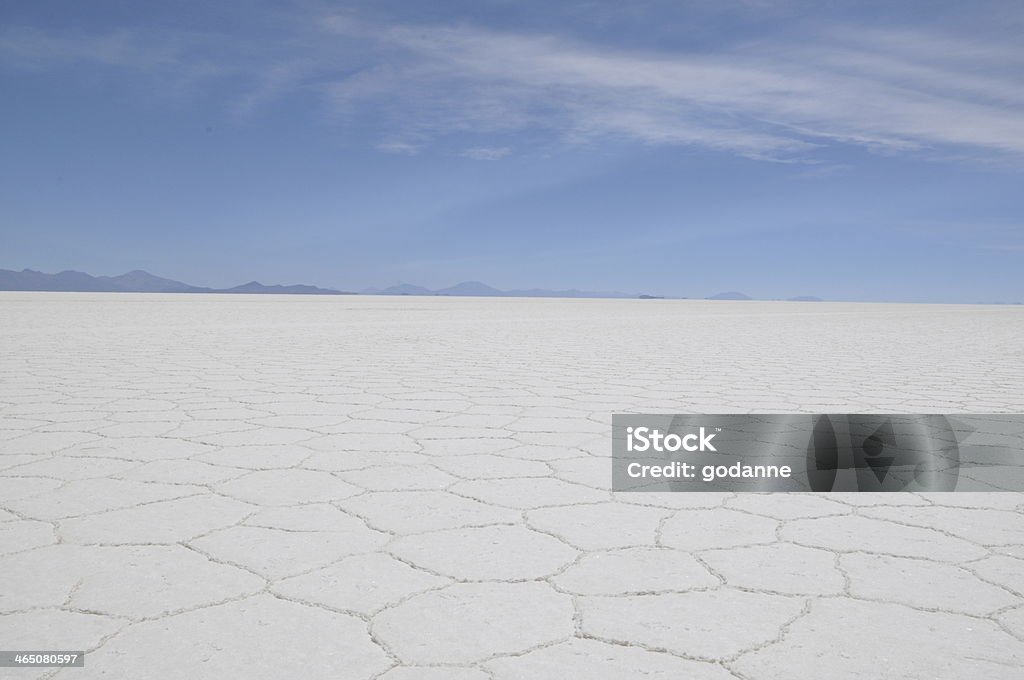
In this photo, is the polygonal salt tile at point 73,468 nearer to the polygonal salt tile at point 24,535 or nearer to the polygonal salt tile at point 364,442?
the polygonal salt tile at point 24,535

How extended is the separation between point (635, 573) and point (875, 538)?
1.96ft

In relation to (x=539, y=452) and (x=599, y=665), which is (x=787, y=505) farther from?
(x=599, y=665)

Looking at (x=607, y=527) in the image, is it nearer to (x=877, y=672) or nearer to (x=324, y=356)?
(x=877, y=672)

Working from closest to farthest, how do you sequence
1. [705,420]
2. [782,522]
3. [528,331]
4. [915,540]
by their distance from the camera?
[915,540] < [782,522] < [705,420] < [528,331]

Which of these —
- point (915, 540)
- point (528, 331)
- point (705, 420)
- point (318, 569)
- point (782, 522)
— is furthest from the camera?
point (528, 331)

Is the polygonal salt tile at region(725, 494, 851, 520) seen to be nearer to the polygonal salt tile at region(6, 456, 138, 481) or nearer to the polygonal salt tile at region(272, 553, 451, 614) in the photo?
the polygonal salt tile at region(272, 553, 451, 614)

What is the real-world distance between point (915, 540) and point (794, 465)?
67 cm

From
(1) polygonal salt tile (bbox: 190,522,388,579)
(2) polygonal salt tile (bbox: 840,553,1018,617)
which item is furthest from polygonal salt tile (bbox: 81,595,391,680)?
(2) polygonal salt tile (bbox: 840,553,1018,617)

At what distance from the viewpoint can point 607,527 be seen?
5.52ft

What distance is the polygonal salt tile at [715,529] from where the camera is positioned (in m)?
1.58

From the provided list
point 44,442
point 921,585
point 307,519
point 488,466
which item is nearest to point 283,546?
point 307,519

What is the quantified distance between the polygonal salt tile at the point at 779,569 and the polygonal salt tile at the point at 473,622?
0.36 m

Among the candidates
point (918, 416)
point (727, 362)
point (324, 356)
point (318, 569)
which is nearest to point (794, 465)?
point (918, 416)

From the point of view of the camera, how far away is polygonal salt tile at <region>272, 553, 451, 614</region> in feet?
4.21
